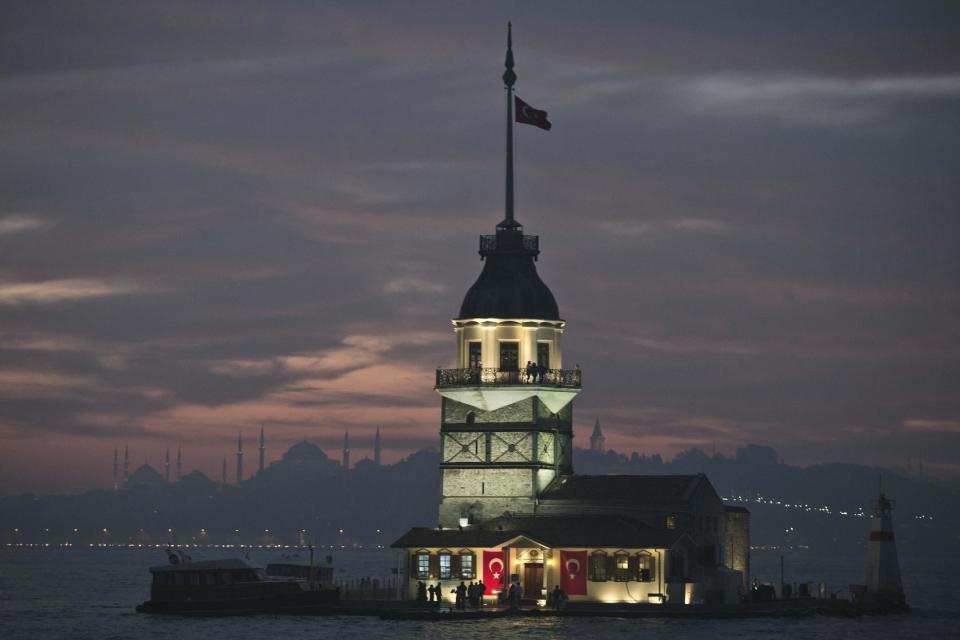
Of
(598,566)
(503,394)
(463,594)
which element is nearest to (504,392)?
(503,394)

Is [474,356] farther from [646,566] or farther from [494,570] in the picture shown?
[646,566]

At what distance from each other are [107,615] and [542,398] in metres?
33.4

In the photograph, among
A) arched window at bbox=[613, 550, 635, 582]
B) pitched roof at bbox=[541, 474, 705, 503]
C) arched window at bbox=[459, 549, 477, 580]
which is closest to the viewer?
arched window at bbox=[613, 550, 635, 582]

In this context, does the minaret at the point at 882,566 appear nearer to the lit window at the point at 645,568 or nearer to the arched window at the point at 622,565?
the lit window at the point at 645,568

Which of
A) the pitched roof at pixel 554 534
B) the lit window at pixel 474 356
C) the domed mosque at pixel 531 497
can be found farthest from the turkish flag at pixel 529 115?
the pitched roof at pixel 554 534

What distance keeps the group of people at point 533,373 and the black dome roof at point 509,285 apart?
9.84 ft

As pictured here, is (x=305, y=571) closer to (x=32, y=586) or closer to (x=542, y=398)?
(x=542, y=398)

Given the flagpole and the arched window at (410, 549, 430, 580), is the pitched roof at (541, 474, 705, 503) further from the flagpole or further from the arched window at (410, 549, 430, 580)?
the flagpole

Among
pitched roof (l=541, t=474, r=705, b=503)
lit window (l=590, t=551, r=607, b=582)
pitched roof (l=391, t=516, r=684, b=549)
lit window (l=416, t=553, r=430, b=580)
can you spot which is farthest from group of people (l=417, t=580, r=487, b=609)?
pitched roof (l=541, t=474, r=705, b=503)

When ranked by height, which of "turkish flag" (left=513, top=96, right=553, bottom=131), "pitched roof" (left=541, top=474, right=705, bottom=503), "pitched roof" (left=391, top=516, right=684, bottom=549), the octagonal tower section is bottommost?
"pitched roof" (left=391, top=516, right=684, bottom=549)

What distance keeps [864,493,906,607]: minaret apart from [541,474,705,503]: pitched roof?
1040 cm

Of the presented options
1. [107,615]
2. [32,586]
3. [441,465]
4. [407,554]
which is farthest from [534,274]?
[32,586]

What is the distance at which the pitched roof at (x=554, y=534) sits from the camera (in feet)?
Answer: 314

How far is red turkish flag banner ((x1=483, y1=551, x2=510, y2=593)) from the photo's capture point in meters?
97.6
